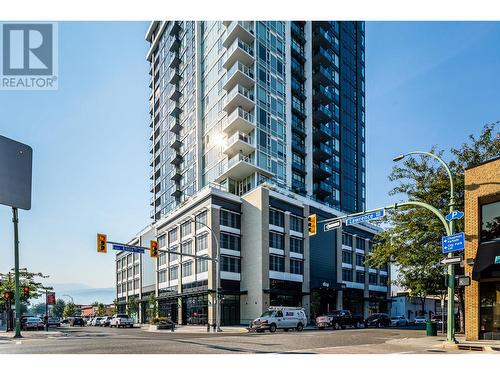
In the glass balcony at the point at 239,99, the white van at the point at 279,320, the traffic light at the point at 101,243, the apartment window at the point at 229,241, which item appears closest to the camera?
the traffic light at the point at 101,243

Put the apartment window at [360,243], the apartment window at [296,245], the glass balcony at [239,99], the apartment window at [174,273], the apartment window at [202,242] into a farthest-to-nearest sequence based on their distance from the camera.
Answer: the apartment window at [360,243] → the apartment window at [174,273] → the glass balcony at [239,99] → the apartment window at [296,245] → the apartment window at [202,242]

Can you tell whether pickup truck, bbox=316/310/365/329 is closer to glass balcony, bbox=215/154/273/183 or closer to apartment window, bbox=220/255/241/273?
apartment window, bbox=220/255/241/273

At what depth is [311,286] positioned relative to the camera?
62.3m

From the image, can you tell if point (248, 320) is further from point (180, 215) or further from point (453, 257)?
point (453, 257)

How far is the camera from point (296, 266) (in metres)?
60.9

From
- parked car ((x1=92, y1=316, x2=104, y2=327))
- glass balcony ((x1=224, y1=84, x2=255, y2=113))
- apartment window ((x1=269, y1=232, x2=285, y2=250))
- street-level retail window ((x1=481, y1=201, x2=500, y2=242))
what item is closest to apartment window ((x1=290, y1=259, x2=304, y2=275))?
apartment window ((x1=269, y1=232, x2=285, y2=250))

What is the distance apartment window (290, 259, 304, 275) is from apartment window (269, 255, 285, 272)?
1.96m

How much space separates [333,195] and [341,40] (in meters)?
29.1

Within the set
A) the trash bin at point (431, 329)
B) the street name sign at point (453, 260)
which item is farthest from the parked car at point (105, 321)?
the street name sign at point (453, 260)

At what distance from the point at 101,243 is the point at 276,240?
3200cm

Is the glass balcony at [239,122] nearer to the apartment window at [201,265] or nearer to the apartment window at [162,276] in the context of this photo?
the apartment window at [201,265]

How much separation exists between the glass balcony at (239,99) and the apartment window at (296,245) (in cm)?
1835

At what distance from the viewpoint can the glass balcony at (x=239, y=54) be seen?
6106 cm

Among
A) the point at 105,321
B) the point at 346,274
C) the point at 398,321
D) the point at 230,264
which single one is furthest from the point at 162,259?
the point at 398,321
